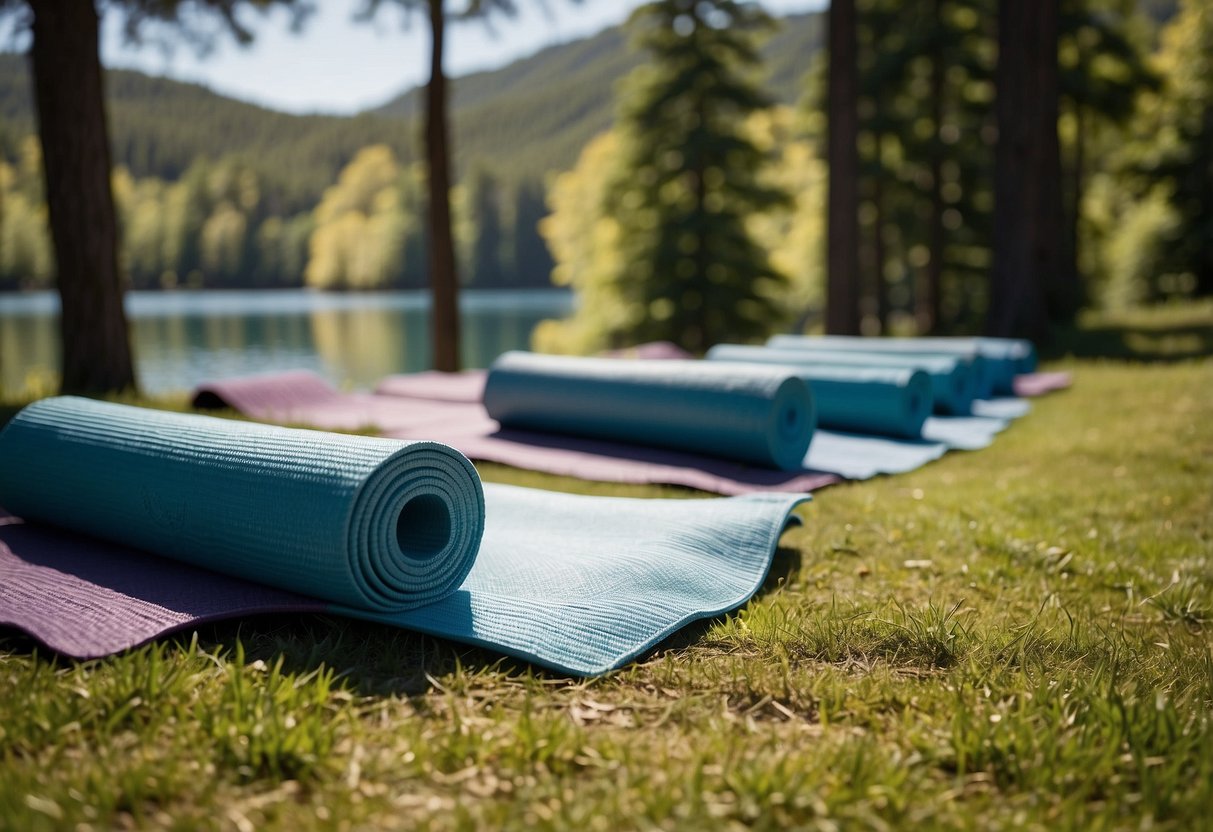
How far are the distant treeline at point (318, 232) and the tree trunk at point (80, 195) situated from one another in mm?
65705

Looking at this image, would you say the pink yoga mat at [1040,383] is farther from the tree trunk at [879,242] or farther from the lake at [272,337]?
the tree trunk at [879,242]

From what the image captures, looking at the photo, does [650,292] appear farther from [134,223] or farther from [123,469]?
[134,223]

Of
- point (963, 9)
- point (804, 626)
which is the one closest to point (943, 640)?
point (804, 626)

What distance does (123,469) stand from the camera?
3.79 meters

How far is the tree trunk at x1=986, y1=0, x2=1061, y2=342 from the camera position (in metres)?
13.7

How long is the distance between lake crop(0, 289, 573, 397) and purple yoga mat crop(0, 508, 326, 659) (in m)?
6.30

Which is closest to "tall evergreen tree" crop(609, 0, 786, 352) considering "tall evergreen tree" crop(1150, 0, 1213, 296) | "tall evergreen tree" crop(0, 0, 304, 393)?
"tall evergreen tree" crop(0, 0, 304, 393)

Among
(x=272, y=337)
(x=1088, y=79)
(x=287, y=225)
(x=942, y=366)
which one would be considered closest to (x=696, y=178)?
(x=1088, y=79)

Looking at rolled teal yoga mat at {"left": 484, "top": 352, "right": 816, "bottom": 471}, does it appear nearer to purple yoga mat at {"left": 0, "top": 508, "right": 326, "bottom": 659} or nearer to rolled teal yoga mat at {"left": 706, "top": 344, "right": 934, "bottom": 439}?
rolled teal yoga mat at {"left": 706, "top": 344, "right": 934, "bottom": 439}

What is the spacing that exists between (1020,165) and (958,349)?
5.80 m

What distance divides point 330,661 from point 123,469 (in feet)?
4.89

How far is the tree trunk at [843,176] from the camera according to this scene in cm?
1342

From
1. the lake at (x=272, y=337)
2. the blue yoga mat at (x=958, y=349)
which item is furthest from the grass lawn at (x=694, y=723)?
the lake at (x=272, y=337)

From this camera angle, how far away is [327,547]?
10.2 feet
